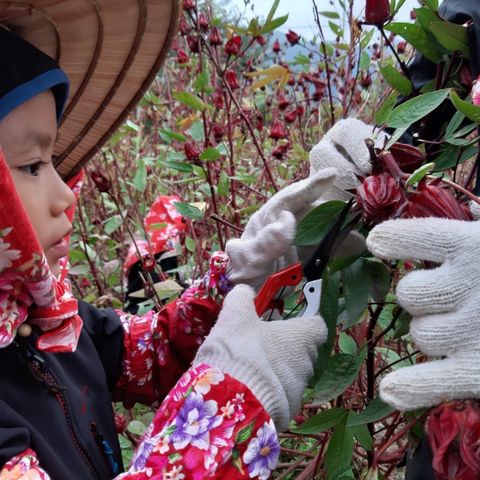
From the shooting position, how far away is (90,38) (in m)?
1.15

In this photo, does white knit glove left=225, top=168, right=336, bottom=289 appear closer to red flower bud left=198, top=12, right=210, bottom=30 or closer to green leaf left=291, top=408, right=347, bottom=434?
green leaf left=291, top=408, right=347, bottom=434

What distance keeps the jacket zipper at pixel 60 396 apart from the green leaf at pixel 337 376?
0.40m

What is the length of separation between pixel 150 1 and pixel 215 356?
1.99ft

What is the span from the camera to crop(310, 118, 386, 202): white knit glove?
3.07 ft

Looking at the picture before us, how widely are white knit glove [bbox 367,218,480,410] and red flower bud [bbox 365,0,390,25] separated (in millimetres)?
417

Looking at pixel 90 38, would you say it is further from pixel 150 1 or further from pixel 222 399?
pixel 222 399

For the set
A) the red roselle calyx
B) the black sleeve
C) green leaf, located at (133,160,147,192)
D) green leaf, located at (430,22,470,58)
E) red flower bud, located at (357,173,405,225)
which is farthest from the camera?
green leaf, located at (133,160,147,192)

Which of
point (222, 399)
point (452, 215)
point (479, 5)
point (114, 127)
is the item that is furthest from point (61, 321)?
point (479, 5)

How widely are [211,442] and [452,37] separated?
68cm

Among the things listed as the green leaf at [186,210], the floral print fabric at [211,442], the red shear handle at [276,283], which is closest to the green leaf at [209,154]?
the green leaf at [186,210]

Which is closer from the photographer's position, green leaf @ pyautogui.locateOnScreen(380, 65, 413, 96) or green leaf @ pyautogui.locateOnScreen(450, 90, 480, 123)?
green leaf @ pyautogui.locateOnScreen(450, 90, 480, 123)

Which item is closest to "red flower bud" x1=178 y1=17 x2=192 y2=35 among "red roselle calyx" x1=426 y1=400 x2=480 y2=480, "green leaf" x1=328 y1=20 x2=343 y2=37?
"green leaf" x1=328 y1=20 x2=343 y2=37

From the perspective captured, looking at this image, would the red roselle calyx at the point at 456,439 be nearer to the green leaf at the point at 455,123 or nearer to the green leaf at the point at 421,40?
the green leaf at the point at 455,123

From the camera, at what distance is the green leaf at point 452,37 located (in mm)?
924
